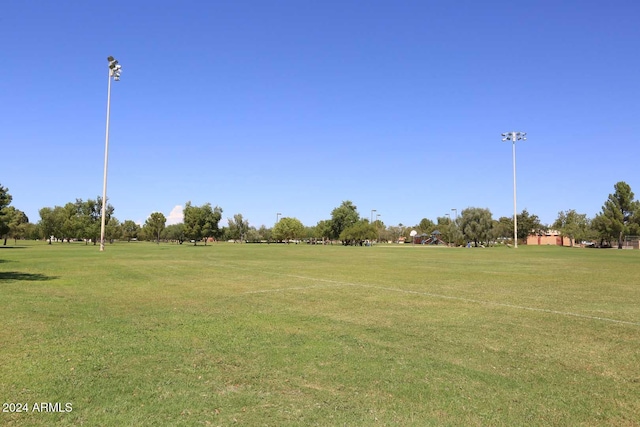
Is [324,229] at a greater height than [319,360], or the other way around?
[324,229]

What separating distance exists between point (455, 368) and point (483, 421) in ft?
5.24

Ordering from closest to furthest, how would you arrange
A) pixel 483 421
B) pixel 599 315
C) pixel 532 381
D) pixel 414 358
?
1. pixel 483 421
2. pixel 532 381
3. pixel 414 358
4. pixel 599 315

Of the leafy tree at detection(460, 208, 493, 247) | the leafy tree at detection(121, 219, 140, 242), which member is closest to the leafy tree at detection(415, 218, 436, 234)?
the leafy tree at detection(460, 208, 493, 247)

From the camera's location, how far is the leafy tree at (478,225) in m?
86.6

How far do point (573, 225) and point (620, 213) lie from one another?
16313mm

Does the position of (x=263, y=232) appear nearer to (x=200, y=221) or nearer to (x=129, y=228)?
(x=129, y=228)

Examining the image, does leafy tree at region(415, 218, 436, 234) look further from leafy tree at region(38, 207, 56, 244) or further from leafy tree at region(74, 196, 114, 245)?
leafy tree at region(38, 207, 56, 244)

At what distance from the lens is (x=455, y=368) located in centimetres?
571

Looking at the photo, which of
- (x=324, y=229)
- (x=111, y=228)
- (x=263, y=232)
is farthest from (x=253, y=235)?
(x=111, y=228)

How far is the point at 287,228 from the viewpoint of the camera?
13512 centimetres

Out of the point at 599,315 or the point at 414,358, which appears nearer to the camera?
the point at 414,358

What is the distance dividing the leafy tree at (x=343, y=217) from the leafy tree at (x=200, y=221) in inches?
1573

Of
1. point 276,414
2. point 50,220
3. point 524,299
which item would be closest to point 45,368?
point 276,414

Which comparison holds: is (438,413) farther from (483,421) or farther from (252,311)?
(252,311)
